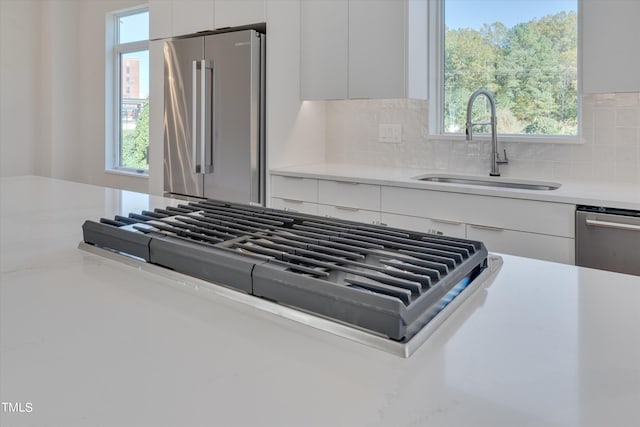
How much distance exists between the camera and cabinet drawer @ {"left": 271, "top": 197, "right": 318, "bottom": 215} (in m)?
3.18

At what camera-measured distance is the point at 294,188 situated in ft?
10.7

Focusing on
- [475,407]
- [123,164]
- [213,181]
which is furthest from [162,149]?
[475,407]

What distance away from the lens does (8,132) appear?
18.7ft

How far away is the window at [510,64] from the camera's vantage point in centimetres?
290

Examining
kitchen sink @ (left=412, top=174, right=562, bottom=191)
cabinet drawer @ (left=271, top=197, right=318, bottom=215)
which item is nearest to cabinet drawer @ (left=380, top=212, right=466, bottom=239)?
kitchen sink @ (left=412, top=174, right=562, bottom=191)

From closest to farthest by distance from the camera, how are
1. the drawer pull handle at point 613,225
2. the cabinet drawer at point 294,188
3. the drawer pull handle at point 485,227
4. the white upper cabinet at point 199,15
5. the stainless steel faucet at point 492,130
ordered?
1. the drawer pull handle at point 613,225
2. the drawer pull handle at point 485,227
3. the stainless steel faucet at point 492,130
4. the cabinet drawer at point 294,188
5. the white upper cabinet at point 199,15

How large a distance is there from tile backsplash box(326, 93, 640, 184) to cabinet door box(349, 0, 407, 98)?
1.23 feet

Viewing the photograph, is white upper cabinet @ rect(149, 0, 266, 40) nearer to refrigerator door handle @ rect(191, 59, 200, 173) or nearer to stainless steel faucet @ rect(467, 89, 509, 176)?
refrigerator door handle @ rect(191, 59, 200, 173)

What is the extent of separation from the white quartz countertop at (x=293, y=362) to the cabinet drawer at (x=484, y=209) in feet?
4.18

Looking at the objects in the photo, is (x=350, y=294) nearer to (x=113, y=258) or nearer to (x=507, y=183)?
(x=113, y=258)

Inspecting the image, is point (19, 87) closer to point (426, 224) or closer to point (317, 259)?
point (426, 224)

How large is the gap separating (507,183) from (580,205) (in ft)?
2.61

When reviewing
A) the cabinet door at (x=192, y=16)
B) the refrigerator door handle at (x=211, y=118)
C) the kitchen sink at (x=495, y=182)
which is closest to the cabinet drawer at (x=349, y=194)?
the kitchen sink at (x=495, y=182)

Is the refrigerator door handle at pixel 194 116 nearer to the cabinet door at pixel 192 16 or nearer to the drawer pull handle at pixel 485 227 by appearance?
the cabinet door at pixel 192 16
